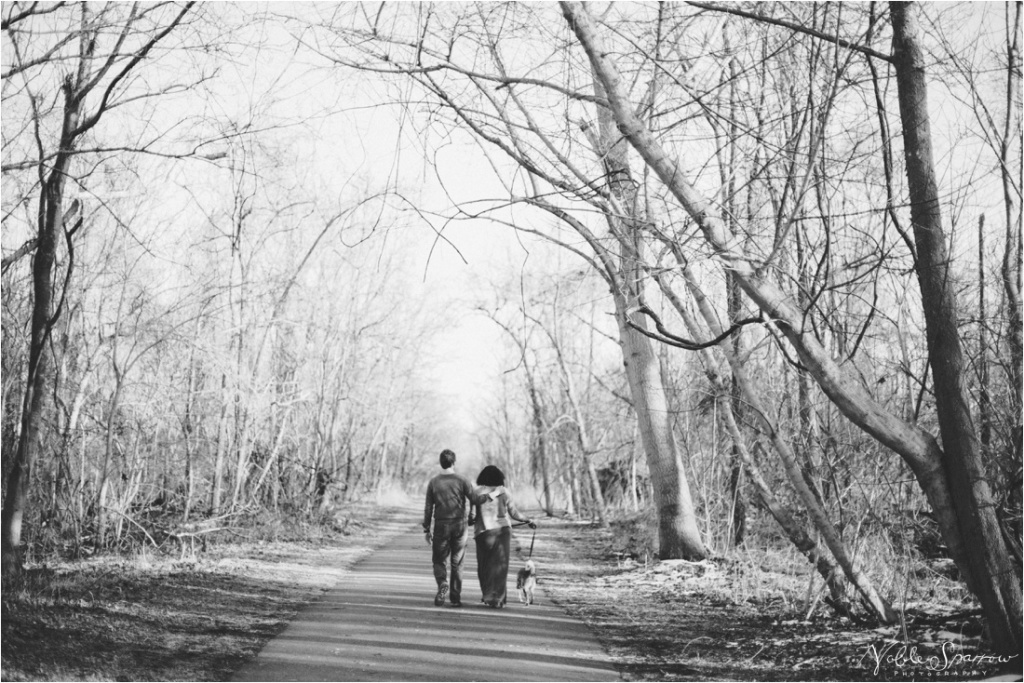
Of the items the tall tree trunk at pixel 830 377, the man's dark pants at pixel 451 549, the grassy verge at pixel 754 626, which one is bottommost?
the grassy verge at pixel 754 626

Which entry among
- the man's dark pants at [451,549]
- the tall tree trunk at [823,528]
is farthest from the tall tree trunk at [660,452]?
the tall tree trunk at [823,528]

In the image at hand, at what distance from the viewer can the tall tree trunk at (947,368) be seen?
18.8 feet

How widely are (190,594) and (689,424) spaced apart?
10016 millimetres

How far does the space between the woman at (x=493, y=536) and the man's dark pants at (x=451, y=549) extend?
200 millimetres

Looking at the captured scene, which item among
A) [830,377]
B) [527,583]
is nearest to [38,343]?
[527,583]

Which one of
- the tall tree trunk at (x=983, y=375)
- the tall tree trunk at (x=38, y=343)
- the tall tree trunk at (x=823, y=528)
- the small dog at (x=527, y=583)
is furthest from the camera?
the small dog at (x=527, y=583)

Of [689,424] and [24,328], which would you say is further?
[689,424]

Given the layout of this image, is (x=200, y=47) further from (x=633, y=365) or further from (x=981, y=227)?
(x=633, y=365)

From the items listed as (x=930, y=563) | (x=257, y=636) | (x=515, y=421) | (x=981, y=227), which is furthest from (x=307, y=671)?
(x=515, y=421)

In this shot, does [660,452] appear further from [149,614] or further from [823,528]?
[149,614]

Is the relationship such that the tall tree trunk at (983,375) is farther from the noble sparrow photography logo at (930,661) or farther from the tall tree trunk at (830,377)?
the noble sparrow photography logo at (930,661)

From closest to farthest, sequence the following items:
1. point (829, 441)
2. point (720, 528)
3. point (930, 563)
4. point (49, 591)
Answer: point (49, 591)
point (829, 441)
point (930, 563)
point (720, 528)

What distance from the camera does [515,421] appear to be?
57219mm

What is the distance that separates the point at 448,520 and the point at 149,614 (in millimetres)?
A: 3486
